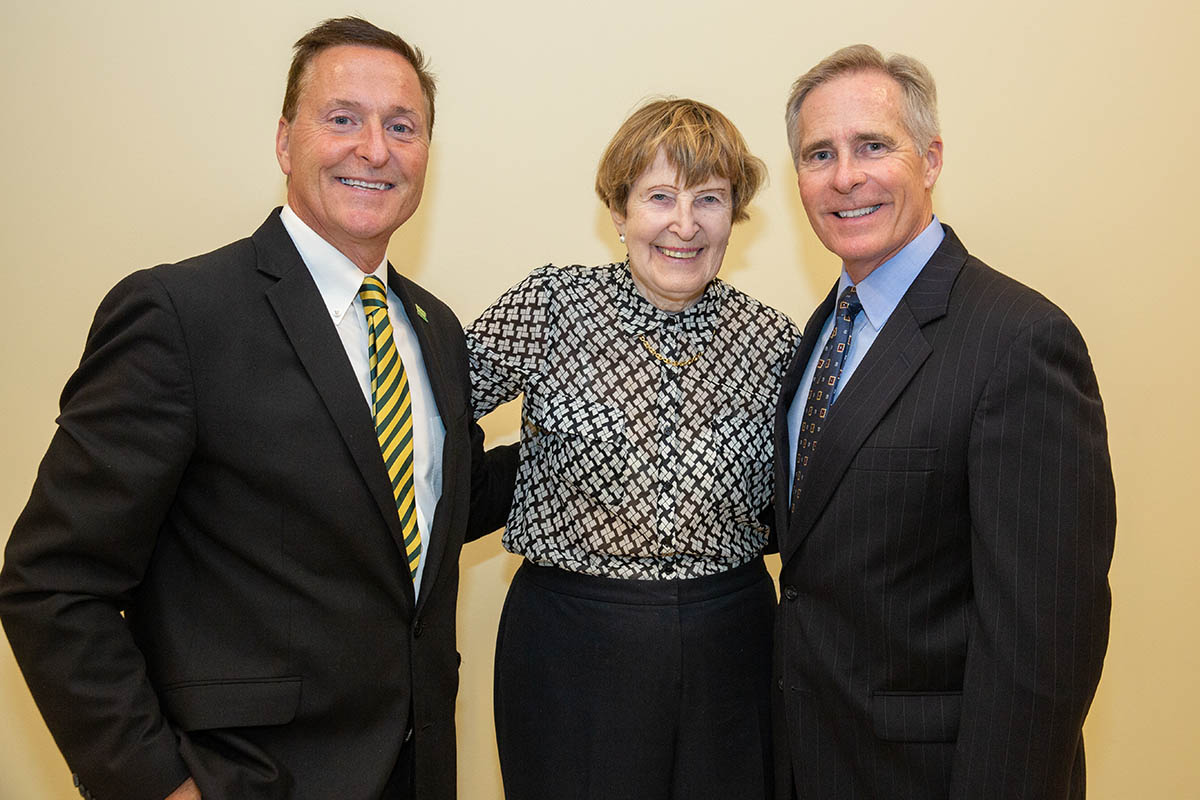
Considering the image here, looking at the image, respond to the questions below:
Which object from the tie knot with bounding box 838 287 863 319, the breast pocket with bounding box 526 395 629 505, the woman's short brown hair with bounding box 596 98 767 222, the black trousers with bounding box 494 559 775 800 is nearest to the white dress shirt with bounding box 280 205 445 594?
the breast pocket with bounding box 526 395 629 505

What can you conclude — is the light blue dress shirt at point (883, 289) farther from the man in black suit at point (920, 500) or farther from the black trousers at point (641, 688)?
the black trousers at point (641, 688)

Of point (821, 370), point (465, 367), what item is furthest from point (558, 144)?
point (821, 370)

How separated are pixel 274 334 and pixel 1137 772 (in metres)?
2.93

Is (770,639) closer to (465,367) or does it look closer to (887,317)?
(887,317)

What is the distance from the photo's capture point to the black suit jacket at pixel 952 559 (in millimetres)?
1586

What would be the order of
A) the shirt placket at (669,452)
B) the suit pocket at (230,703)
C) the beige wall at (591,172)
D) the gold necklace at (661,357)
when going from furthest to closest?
the beige wall at (591,172)
the gold necklace at (661,357)
the shirt placket at (669,452)
the suit pocket at (230,703)

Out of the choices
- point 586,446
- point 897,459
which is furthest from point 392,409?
point 897,459

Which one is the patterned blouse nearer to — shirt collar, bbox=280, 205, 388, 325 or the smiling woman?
the smiling woman

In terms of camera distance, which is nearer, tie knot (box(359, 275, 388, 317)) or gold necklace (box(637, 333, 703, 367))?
tie knot (box(359, 275, 388, 317))

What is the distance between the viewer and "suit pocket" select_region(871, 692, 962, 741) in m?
1.73

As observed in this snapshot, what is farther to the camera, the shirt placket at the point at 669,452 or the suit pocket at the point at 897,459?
the shirt placket at the point at 669,452

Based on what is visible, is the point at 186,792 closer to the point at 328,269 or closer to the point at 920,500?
the point at 328,269

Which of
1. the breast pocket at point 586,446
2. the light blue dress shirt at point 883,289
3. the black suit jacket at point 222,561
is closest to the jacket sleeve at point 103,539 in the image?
the black suit jacket at point 222,561

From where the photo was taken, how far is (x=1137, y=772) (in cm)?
305
